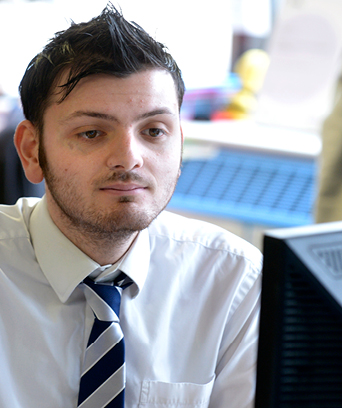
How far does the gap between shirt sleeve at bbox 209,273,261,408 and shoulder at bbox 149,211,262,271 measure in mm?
62

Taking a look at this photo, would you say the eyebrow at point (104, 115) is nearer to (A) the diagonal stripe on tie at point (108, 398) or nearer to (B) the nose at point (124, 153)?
(B) the nose at point (124, 153)

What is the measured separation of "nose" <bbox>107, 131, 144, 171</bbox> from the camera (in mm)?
808

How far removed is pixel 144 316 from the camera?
3.02 ft

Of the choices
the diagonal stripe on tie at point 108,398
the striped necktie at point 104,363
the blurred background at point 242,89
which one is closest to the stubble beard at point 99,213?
the striped necktie at point 104,363

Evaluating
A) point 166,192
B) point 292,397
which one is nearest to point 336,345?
point 292,397

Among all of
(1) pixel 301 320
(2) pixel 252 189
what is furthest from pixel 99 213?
(2) pixel 252 189

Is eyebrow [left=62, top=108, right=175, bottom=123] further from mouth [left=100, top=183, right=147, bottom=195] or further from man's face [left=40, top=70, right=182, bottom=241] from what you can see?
mouth [left=100, top=183, right=147, bottom=195]

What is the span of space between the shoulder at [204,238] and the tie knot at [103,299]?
7.6 inches

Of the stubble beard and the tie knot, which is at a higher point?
the stubble beard

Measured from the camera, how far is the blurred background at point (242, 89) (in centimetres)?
200

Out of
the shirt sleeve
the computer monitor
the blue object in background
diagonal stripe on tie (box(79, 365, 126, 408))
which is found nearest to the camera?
the computer monitor

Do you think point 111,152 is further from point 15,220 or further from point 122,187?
point 15,220

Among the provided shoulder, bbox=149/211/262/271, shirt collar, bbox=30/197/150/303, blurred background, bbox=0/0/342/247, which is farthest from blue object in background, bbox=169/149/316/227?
shirt collar, bbox=30/197/150/303

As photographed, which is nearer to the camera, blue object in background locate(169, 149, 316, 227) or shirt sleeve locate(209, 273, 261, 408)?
shirt sleeve locate(209, 273, 261, 408)
